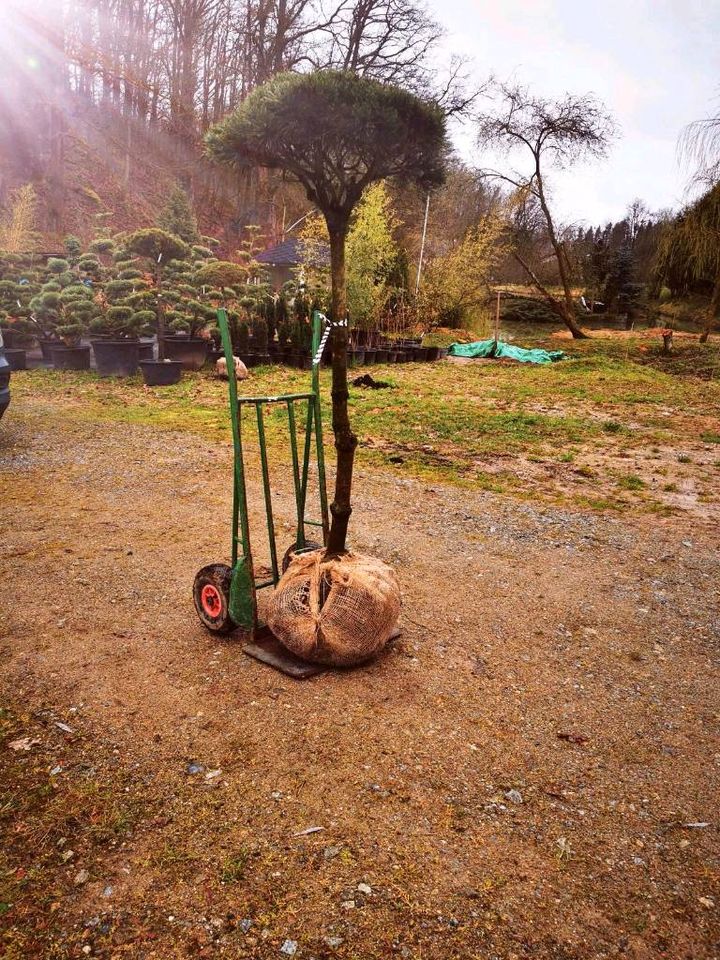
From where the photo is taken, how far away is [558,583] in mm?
3902

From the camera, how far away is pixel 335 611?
277cm

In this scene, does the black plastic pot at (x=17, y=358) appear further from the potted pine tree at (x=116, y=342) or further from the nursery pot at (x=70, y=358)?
the potted pine tree at (x=116, y=342)

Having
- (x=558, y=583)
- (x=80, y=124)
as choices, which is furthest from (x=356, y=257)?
(x=80, y=124)

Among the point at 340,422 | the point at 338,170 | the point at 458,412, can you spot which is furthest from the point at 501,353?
A: the point at 340,422

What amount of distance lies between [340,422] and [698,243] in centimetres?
1919

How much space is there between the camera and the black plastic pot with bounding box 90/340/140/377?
10977mm

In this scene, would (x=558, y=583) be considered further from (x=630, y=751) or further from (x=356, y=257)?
(x=356, y=257)

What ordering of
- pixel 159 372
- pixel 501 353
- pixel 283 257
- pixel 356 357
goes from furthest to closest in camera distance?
pixel 283 257 → pixel 501 353 → pixel 356 357 → pixel 159 372

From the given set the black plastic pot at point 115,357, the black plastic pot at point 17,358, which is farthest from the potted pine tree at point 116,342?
the black plastic pot at point 17,358

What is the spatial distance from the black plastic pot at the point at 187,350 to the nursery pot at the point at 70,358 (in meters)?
1.44

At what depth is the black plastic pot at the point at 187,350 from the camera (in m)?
11.8

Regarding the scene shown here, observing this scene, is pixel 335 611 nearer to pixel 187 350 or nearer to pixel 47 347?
pixel 187 350

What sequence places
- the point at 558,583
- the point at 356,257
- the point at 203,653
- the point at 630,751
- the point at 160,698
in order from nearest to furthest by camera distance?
the point at 630,751 < the point at 160,698 < the point at 203,653 < the point at 558,583 < the point at 356,257

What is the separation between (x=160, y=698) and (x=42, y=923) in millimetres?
1004
